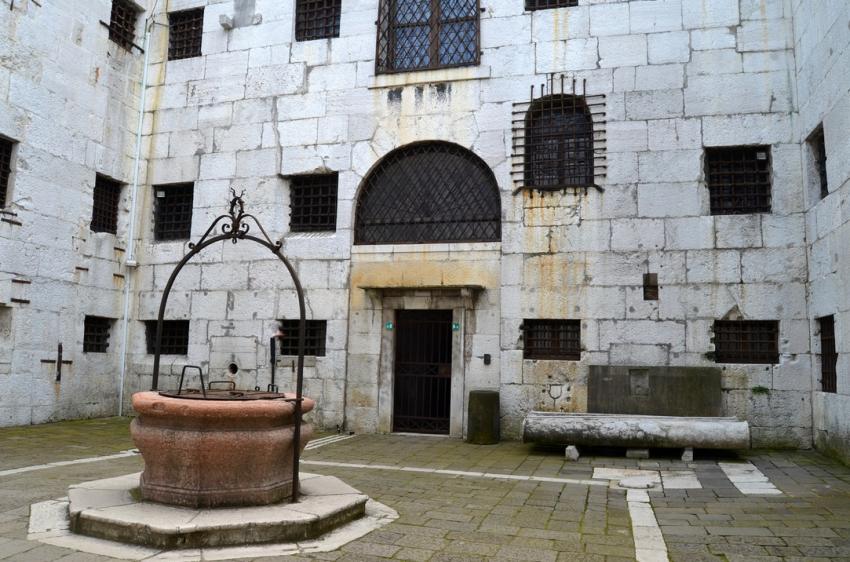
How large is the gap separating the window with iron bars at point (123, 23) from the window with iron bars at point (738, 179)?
10.8 m

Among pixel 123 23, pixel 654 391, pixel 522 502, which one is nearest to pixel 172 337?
pixel 123 23

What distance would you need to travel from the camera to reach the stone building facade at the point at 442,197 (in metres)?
9.36

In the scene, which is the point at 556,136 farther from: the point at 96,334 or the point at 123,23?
the point at 96,334

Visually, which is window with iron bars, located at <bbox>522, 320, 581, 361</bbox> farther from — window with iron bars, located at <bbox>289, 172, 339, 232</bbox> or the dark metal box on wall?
window with iron bars, located at <bbox>289, 172, 339, 232</bbox>

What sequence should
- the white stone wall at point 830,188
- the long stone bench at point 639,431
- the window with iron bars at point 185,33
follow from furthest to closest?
the window with iron bars at point 185,33 < the long stone bench at point 639,431 < the white stone wall at point 830,188

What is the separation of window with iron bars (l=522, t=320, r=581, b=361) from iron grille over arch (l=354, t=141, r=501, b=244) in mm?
1598

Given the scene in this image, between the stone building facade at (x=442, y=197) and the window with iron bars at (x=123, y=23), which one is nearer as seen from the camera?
the stone building facade at (x=442, y=197)

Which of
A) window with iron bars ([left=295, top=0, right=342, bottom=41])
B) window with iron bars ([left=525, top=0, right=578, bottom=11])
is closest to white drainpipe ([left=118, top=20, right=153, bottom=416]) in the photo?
window with iron bars ([left=295, top=0, right=342, bottom=41])

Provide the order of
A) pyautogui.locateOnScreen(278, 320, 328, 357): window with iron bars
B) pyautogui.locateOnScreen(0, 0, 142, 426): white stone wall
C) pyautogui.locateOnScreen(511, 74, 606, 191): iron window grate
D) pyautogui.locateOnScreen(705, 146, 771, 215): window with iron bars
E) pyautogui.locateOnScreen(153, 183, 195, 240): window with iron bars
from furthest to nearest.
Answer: pyautogui.locateOnScreen(153, 183, 195, 240): window with iron bars < pyautogui.locateOnScreen(278, 320, 328, 357): window with iron bars < pyautogui.locateOnScreen(511, 74, 606, 191): iron window grate < pyautogui.locateOnScreen(0, 0, 142, 426): white stone wall < pyautogui.locateOnScreen(705, 146, 771, 215): window with iron bars

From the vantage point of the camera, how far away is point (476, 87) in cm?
1090

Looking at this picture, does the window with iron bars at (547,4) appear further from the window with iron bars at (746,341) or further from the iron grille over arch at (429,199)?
the window with iron bars at (746,341)

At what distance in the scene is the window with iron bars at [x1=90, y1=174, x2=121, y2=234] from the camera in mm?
11867

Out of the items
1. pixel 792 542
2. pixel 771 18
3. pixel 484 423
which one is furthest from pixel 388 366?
pixel 771 18

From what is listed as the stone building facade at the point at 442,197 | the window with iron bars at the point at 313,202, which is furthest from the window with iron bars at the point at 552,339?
the window with iron bars at the point at 313,202
